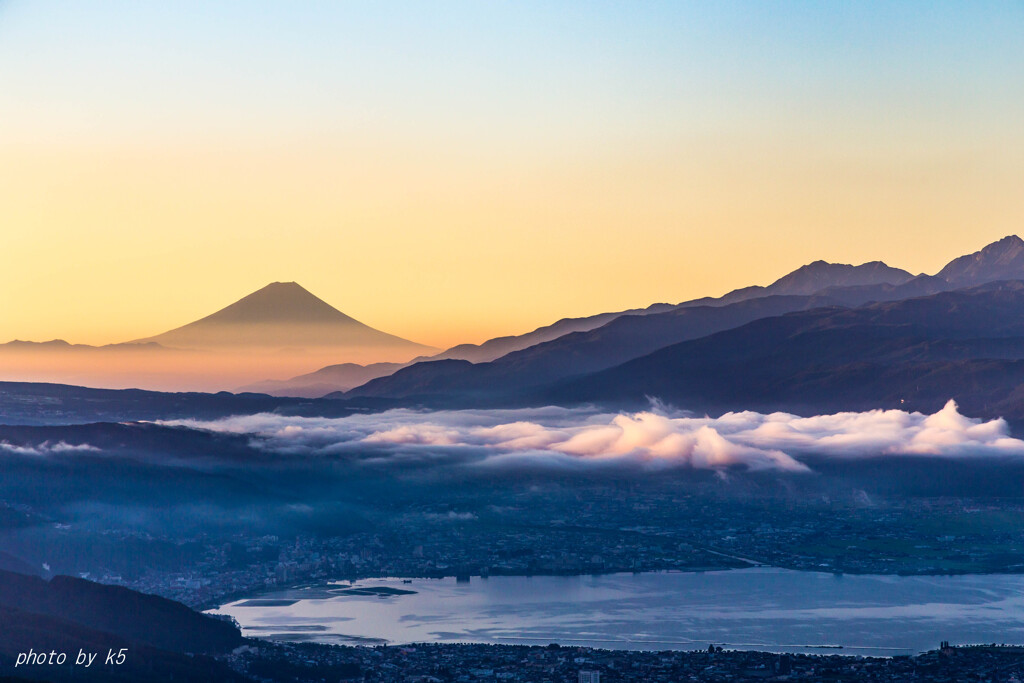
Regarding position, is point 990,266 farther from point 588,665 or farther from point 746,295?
point 588,665

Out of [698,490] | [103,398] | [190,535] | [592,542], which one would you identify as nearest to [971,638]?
[592,542]

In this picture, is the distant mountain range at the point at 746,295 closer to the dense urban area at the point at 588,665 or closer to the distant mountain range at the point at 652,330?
the distant mountain range at the point at 652,330

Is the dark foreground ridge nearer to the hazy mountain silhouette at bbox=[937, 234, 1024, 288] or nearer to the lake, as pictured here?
the lake

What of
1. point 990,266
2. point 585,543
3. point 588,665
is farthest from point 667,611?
point 990,266

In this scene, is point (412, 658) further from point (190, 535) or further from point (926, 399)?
point (926, 399)

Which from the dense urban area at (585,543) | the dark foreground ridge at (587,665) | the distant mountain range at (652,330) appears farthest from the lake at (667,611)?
the distant mountain range at (652,330)

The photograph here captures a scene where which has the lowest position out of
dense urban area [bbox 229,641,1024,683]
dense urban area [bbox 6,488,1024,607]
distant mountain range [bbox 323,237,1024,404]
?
dense urban area [bbox 229,641,1024,683]

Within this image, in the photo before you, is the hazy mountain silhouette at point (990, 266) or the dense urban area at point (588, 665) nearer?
the dense urban area at point (588, 665)

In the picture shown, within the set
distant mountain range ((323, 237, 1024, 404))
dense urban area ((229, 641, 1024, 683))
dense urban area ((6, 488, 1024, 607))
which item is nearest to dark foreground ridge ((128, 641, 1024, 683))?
dense urban area ((229, 641, 1024, 683))

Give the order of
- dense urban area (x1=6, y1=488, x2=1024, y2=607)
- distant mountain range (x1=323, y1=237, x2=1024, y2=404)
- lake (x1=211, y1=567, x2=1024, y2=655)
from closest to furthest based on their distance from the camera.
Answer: lake (x1=211, y1=567, x2=1024, y2=655)
dense urban area (x1=6, y1=488, x2=1024, y2=607)
distant mountain range (x1=323, y1=237, x2=1024, y2=404)
